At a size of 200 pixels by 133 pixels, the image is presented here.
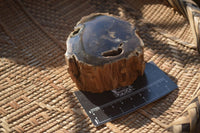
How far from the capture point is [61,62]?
198 centimetres

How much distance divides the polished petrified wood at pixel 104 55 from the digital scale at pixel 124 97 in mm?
45

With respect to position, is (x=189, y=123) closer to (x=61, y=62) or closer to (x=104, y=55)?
(x=104, y=55)

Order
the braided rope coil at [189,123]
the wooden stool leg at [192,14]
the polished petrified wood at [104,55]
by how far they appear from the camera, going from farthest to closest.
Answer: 1. the wooden stool leg at [192,14]
2. the polished petrified wood at [104,55]
3. the braided rope coil at [189,123]

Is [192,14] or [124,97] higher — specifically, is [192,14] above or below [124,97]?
above

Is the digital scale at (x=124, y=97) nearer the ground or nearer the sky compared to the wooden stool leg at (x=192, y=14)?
nearer the ground

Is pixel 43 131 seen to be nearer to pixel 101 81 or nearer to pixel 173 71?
pixel 101 81

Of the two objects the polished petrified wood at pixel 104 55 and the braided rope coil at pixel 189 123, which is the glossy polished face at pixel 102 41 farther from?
the braided rope coil at pixel 189 123

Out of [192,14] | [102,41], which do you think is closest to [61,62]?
[102,41]

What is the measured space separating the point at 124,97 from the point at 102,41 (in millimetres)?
379

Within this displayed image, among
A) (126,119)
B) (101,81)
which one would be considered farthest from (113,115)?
(101,81)

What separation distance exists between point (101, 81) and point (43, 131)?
45 cm

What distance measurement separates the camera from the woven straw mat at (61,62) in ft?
5.27

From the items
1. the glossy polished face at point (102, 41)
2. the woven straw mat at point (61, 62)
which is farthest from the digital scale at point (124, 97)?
the glossy polished face at point (102, 41)

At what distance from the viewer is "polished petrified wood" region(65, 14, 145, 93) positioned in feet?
5.09
